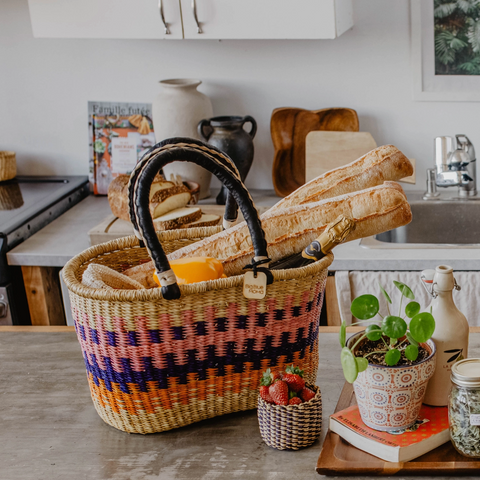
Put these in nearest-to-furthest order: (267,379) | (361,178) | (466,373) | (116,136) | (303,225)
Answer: (466,373) < (267,379) < (303,225) < (361,178) < (116,136)

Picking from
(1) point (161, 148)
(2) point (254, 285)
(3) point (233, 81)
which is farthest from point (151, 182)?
(3) point (233, 81)

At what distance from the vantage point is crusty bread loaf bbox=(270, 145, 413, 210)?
120 centimetres

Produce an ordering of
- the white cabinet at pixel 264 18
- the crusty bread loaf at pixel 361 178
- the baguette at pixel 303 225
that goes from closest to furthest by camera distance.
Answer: the baguette at pixel 303 225 → the crusty bread loaf at pixel 361 178 → the white cabinet at pixel 264 18

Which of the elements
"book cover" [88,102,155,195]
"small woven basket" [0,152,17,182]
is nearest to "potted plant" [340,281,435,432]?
"book cover" [88,102,155,195]

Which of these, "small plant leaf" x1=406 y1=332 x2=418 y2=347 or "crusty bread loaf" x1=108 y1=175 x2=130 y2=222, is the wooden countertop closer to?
"small plant leaf" x1=406 y1=332 x2=418 y2=347

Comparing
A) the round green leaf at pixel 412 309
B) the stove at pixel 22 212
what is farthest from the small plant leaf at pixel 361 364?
the stove at pixel 22 212

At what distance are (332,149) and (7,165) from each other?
129cm

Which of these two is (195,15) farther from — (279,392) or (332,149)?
(279,392)

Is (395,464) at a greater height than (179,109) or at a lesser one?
lesser

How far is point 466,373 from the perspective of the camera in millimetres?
812

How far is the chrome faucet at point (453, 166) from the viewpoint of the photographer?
→ 2.11m

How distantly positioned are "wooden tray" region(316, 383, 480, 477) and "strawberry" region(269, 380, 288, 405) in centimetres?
9

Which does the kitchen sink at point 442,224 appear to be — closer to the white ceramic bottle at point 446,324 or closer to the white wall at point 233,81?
the white wall at point 233,81

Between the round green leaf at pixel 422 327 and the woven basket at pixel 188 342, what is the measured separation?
174mm
